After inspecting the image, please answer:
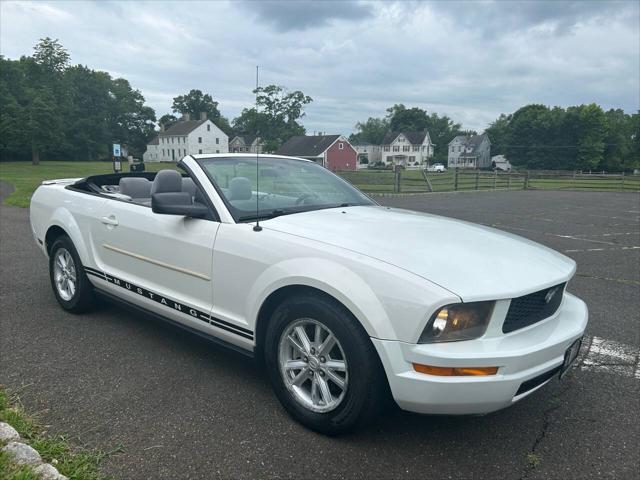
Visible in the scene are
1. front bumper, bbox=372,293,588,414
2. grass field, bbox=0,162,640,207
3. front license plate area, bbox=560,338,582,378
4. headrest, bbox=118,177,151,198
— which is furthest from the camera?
grass field, bbox=0,162,640,207

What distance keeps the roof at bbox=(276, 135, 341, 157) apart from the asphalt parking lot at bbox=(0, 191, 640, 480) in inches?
2232

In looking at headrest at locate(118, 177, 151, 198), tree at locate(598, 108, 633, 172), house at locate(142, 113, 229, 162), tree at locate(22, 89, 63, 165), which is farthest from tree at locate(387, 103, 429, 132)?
headrest at locate(118, 177, 151, 198)

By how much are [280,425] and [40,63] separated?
241ft

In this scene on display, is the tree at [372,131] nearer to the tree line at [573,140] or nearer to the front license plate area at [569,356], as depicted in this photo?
the tree line at [573,140]

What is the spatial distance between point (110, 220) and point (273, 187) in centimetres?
139

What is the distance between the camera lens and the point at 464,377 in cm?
221

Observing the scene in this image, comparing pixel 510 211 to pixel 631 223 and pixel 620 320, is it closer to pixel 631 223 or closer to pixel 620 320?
pixel 631 223

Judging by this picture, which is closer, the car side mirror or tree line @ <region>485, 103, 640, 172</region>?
the car side mirror

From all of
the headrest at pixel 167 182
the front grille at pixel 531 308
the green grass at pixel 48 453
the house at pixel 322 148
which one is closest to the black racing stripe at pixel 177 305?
the headrest at pixel 167 182

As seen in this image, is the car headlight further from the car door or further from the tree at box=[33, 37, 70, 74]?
the tree at box=[33, 37, 70, 74]

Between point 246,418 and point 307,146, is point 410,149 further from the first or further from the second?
point 246,418

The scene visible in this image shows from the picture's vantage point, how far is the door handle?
3896 mm

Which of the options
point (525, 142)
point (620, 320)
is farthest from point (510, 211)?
point (525, 142)

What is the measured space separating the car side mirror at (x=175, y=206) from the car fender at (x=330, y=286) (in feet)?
2.23
